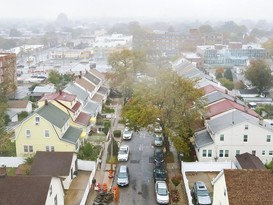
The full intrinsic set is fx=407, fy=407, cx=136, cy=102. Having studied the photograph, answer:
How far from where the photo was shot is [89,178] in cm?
3769

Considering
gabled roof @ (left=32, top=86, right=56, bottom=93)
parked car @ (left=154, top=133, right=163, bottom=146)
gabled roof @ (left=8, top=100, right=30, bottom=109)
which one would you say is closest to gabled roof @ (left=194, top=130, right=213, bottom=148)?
parked car @ (left=154, top=133, right=163, bottom=146)

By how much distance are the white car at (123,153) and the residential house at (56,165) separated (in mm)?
6817

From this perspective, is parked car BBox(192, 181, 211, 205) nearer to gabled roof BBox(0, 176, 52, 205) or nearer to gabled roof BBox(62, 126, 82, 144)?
gabled roof BBox(0, 176, 52, 205)

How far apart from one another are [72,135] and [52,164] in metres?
8.48

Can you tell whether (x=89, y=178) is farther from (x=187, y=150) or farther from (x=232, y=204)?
(x=232, y=204)

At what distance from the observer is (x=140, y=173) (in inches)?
1639

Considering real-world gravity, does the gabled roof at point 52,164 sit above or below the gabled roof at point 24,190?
below

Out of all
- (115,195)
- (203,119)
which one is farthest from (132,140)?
(115,195)

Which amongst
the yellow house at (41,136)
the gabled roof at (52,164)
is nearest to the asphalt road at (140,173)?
the gabled roof at (52,164)

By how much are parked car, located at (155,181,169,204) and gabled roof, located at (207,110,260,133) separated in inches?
406

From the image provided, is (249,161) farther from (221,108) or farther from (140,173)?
(140,173)

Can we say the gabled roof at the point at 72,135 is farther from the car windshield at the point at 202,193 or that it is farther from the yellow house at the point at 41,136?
the car windshield at the point at 202,193

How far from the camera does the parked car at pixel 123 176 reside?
38059 mm

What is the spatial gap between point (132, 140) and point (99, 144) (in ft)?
16.0
